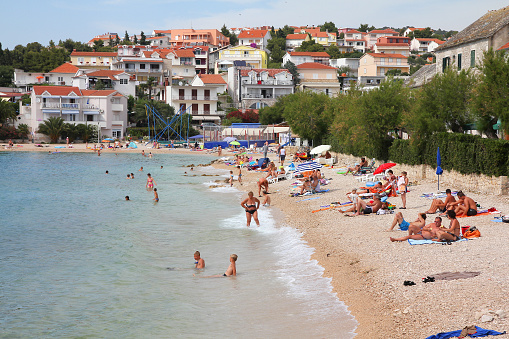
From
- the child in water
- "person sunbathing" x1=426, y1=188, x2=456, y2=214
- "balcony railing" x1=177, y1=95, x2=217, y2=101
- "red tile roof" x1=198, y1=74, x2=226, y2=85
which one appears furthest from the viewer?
"red tile roof" x1=198, y1=74, x2=226, y2=85

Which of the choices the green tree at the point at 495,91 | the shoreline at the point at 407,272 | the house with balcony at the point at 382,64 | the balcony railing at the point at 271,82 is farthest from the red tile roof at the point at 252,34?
the shoreline at the point at 407,272

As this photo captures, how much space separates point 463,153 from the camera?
21453 mm

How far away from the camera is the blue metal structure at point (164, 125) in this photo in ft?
243

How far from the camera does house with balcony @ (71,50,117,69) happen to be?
108125mm

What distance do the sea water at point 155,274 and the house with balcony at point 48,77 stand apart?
7083 cm

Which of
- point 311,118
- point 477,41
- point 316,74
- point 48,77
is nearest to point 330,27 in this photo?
point 316,74

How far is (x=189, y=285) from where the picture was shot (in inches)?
525

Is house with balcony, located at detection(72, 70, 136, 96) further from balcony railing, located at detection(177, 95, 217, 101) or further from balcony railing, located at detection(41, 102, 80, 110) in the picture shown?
balcony railing, located at detection(41, 102, 80, 110)

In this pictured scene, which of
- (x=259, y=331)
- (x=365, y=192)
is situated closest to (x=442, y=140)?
(x=365, y=192)

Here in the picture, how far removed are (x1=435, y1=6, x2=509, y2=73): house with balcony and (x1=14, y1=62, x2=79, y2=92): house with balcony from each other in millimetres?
76032

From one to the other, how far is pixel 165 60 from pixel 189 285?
90574 millimetres

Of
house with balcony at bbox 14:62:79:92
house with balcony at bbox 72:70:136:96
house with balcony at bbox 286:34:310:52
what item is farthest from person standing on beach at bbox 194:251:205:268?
house with balcony at bbox 286:34:310:52

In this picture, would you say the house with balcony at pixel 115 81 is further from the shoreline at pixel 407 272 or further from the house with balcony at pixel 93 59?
the shoreline at pixel 407 272

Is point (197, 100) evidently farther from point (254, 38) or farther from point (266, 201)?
point (266, 201)
